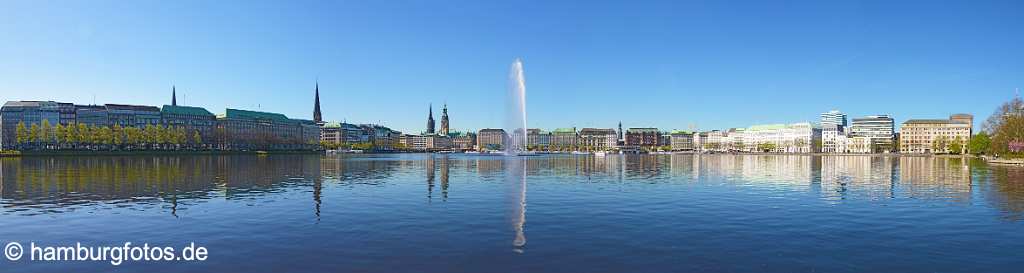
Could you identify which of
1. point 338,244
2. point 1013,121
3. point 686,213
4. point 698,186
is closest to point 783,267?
point 686,213

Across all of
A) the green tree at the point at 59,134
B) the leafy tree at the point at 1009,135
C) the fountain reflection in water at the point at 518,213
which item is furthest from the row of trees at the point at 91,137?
the leafy tree at the point at 1009,135

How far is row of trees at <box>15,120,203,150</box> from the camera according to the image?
139 m

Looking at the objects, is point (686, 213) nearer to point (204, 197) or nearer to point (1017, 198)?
point (1017, 198)

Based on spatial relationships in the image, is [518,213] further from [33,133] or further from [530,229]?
[33,133]

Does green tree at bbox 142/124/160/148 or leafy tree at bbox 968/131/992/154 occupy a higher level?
green tree at bbox 142/124/160/148

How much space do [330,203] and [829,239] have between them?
23305 millimetres

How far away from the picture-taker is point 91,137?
138375 mm

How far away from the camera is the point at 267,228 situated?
2197 centimetres

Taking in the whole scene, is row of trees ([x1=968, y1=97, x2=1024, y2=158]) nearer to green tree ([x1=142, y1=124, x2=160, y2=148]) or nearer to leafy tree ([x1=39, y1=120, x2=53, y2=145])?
green tree ([x1=142, y1=124, x2=160, y2=148])

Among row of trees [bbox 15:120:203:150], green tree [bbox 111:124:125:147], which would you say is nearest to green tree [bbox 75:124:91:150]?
row of trees [bbox 15:120:203:150]

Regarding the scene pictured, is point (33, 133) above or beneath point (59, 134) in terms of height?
above

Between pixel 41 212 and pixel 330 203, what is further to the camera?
pixel 330 203

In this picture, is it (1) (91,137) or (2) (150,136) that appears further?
(2) (150,136)

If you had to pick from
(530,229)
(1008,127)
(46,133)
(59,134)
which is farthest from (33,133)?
(1008,127)
